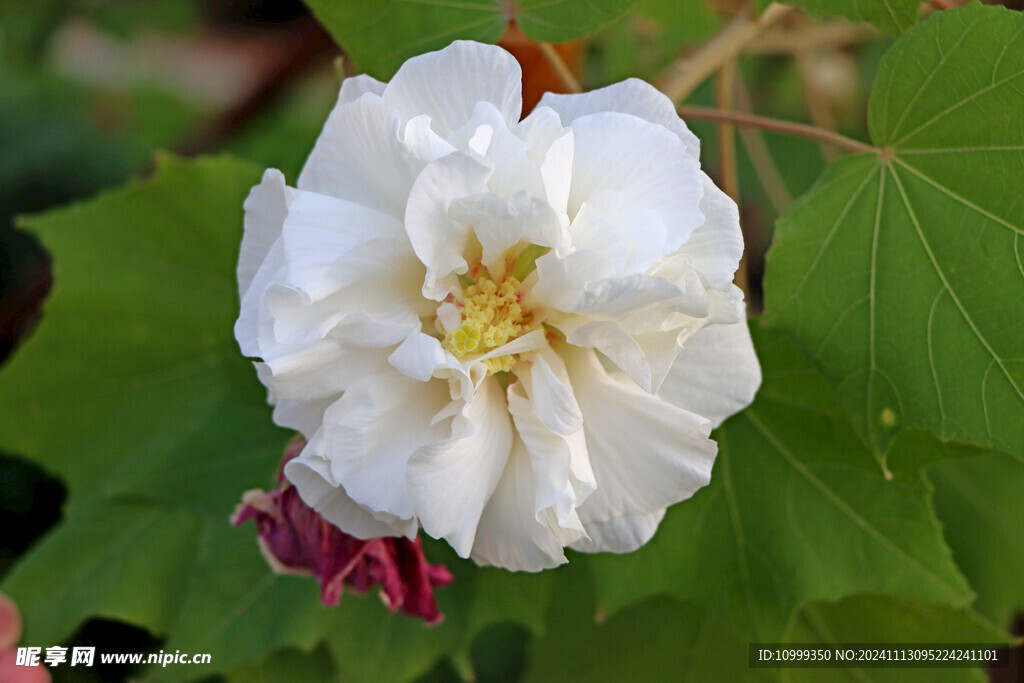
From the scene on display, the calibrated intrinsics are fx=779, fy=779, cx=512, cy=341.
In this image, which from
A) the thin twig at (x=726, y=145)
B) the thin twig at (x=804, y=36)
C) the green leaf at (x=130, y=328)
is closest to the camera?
the thin twig at (x=726, y=145)

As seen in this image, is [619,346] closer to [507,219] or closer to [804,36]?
[507,219]

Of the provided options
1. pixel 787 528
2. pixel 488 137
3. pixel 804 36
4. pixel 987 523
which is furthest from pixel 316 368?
pixel 804 36

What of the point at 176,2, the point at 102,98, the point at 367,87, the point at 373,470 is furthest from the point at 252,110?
the point at 373,470

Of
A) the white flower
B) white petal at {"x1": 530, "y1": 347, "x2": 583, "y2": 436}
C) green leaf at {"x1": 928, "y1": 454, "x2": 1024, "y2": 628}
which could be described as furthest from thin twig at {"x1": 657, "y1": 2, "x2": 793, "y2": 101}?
green leaf at {"x1": 928, "y1": 454, "x2": 1024, "y2": 628}

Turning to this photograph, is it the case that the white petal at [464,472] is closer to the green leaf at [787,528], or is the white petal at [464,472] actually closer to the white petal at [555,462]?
the white petal at [555,462]

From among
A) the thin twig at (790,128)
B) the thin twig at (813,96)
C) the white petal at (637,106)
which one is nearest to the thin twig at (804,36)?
the thin twig at (813,96)
